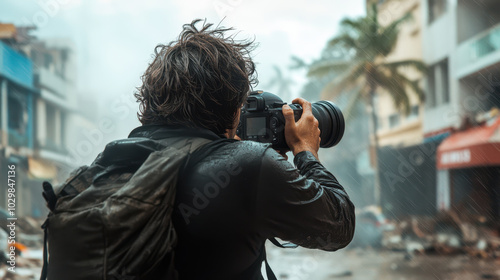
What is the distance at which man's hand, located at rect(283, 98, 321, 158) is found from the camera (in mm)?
1169

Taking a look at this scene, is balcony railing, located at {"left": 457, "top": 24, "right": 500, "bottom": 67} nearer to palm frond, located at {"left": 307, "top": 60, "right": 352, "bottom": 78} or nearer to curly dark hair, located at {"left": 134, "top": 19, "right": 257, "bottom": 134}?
palm frond, located at {"left": 307, "top": 60, "right": 352, "bottom": 78}

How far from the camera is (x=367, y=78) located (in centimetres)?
1581

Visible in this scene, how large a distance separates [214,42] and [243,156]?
26cm

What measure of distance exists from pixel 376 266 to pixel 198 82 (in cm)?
835

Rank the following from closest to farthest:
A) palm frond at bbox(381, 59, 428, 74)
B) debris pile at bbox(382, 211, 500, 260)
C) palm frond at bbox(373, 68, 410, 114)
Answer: debris pile at bbox(382, 211, 500, 260) → palm frond at bbox(381, 59, 428, 74) → palm frond at bbox(373, 68, 410, 114)

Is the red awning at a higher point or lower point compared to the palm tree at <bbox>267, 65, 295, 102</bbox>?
lower

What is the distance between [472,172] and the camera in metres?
10.8

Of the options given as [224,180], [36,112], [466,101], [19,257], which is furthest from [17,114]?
[224,180]

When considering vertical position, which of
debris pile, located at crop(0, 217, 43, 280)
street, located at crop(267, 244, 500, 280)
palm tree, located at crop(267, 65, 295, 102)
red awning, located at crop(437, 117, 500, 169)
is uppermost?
palm tree, located at crop(267, 65, 295, 102)

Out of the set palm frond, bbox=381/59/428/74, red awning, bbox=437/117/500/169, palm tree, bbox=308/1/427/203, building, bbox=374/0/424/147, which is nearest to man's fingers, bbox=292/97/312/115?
red awning, bbox=437/117/500/169

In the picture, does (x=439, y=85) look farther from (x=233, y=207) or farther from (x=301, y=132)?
(x=233, y=207)

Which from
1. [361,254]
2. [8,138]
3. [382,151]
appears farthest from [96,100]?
[382,151]

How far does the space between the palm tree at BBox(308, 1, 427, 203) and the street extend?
17.8 ft

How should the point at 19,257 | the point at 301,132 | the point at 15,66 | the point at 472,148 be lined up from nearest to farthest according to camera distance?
the point at 301,132, the point at 19,257, the point at 472,148, the point at 15,66
